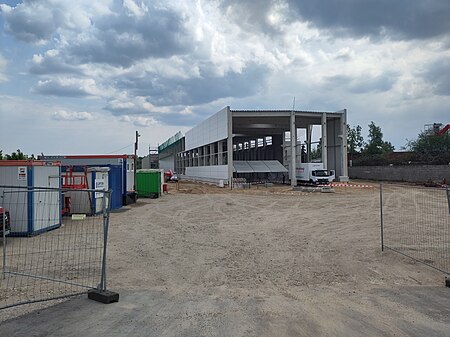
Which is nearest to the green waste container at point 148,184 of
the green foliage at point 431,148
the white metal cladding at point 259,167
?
→ the white metal cladding at point 259,167

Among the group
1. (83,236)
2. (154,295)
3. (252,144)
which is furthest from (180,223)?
(252,144)

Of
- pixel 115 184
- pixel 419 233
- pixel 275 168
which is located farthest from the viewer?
pixel 275 168

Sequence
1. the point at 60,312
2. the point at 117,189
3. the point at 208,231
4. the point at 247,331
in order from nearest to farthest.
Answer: the point at 247,331 < the point at 60,312 < the point at 208,231 < the point at 117,189

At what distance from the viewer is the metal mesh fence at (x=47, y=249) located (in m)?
7.02

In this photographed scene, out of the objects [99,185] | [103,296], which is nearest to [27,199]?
[99,185]

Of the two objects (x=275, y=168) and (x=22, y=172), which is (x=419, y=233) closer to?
(x=22, y=172)

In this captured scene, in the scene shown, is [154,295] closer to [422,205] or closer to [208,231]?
[208,231]

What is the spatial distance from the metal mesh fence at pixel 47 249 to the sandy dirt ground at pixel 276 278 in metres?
0.63

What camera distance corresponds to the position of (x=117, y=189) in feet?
78.1

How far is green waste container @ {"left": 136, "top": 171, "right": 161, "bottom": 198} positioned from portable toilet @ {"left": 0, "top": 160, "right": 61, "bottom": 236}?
1728 centimetres

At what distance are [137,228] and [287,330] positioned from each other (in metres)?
11.1

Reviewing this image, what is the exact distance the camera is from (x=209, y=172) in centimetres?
5616

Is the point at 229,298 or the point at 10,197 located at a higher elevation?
the point at 10,197

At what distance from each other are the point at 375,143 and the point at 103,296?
79.7m
